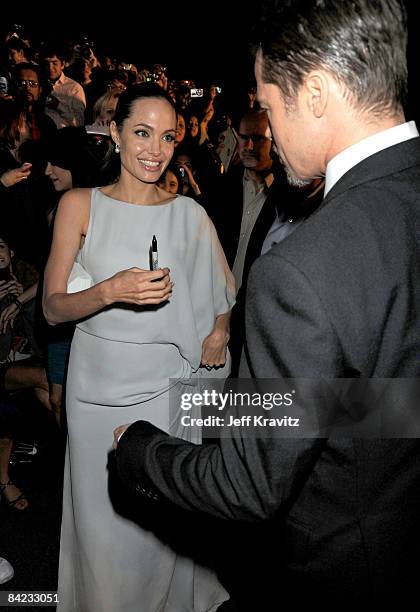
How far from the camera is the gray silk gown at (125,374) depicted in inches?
88.4

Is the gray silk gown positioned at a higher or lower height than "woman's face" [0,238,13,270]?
lower

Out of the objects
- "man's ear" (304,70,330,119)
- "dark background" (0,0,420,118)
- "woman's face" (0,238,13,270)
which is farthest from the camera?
"dark background" (0,0,420,118)

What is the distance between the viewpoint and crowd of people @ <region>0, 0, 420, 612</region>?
0.99m

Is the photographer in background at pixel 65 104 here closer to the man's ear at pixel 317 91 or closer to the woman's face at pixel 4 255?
the woman's face at pixel 4 255

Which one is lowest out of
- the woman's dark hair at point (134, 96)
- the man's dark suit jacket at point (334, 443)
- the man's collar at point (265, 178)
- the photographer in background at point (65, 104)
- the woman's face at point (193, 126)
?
the man's dark suit jacket at point (334, 443)

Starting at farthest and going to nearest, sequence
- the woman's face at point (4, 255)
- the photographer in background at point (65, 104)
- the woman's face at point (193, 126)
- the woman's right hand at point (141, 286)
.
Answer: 1. the woman's face at point (193, 126)
2. the photographer in background at point (65, 104)
3. the woman's face at point (4, 255)
4. the woman's right hand at point (141, 286)

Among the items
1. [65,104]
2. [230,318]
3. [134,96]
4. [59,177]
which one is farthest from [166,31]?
[134,96]

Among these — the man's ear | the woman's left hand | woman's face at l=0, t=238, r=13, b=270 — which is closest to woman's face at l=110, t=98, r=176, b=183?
the woman's left hand

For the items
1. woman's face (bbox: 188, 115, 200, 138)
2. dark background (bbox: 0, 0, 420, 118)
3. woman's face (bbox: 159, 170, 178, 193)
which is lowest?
woman's face (bbox: 159, 170, 178, 193)

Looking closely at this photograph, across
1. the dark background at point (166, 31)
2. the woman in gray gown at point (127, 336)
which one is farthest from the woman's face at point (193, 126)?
the woman in gray gown at point (127, 336)

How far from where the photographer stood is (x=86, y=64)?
7203 millimetres

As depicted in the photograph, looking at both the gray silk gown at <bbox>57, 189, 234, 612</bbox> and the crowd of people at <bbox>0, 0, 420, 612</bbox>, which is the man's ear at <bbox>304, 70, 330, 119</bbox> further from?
the gray silk gown at <bbox>57, 189, 234, 612</bbox>

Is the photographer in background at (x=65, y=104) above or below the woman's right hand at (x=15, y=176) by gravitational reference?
above

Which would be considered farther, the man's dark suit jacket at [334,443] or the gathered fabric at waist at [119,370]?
the gathered fabric at waist at [119,370]
